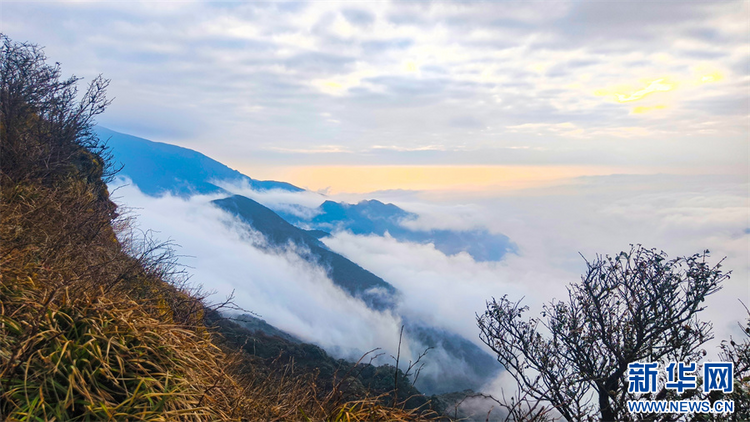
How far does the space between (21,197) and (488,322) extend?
11815 millimetres

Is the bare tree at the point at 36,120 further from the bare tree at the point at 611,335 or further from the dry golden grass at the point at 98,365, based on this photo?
the bare tree at the point at 611,335

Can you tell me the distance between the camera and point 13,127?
30.3 feet

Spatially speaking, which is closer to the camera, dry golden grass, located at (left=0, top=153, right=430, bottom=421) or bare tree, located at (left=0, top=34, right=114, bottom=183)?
dry golden grass, located at (left=0, top=153, right=430, bottom=421)

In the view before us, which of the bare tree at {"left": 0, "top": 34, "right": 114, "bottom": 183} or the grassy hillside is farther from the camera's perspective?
the bare tree at {"left": 0, "top": 34, "right": 114, "bottom": 183}

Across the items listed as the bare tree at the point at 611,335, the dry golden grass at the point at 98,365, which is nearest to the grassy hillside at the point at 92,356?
the dry golden grass at the point at 98,365

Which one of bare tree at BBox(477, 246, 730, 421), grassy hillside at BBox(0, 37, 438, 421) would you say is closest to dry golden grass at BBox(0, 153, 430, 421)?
grassy hillside at BBox(0, 37, 438, 421)

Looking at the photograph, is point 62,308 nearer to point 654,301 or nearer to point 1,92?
point 1,92

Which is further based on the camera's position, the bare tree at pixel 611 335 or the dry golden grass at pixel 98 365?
the bare tree at pixel 611 335

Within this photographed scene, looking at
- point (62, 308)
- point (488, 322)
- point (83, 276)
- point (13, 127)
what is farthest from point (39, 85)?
point (488, 322)

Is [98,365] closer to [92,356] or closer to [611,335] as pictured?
[92,356]

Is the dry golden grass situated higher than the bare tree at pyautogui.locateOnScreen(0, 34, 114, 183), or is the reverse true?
the bare tree at pyautogui.locateOnScreen(0, 34, 114, 183)

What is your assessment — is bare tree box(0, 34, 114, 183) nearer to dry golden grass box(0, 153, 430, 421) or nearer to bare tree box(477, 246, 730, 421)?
dry golden grass box(0, 153, 430, 421)

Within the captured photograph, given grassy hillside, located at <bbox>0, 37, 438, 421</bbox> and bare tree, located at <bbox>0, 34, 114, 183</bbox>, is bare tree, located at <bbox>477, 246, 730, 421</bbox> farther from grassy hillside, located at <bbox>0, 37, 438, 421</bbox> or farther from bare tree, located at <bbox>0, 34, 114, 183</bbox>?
bare tree, located at <bbox>0, 34, 114, 183</bbox>

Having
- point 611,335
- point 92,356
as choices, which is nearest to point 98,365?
point 92,356
